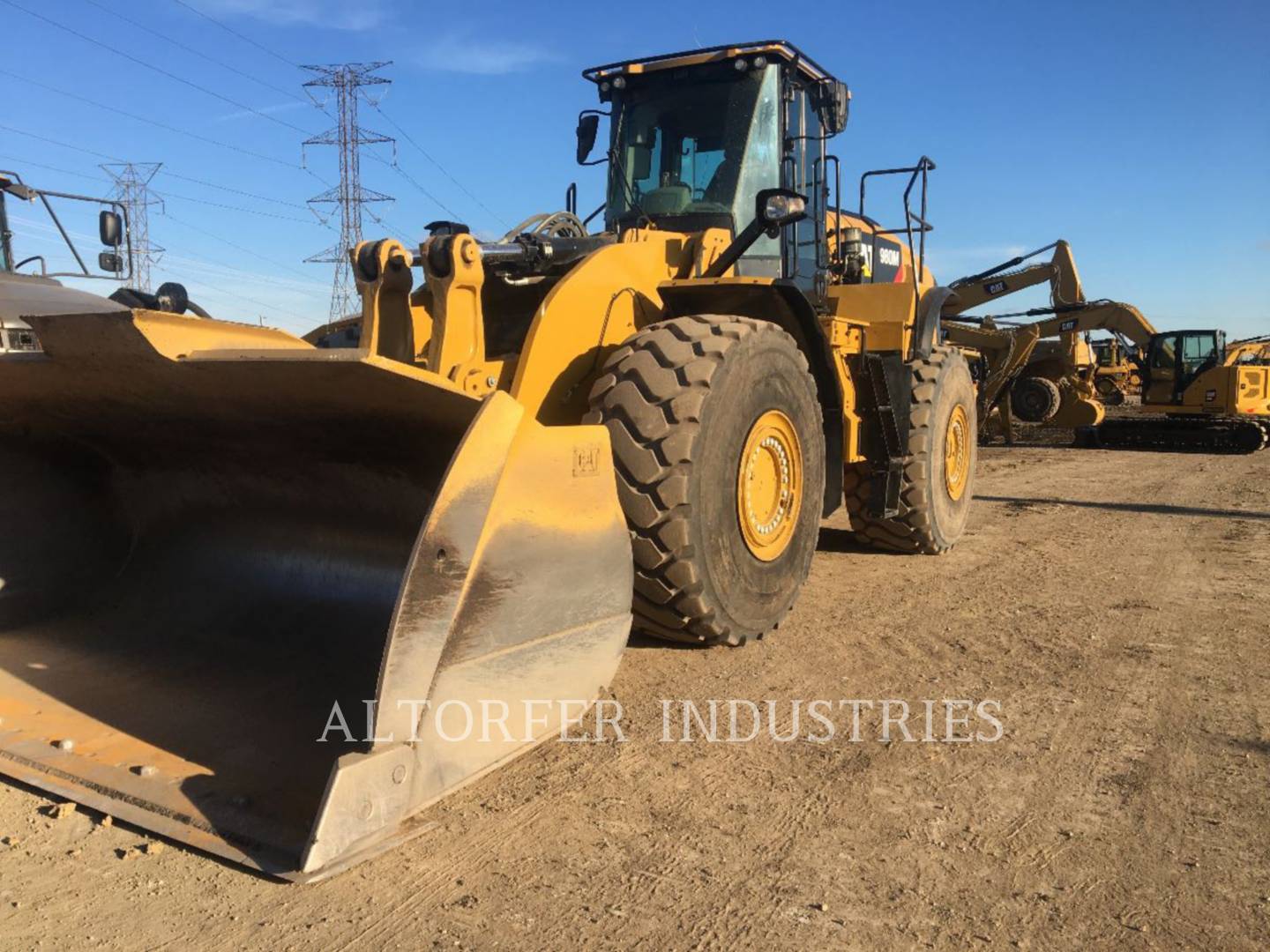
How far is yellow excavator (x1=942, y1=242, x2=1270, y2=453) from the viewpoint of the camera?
1752cm

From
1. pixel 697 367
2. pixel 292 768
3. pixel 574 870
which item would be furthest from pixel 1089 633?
pixel 292 768

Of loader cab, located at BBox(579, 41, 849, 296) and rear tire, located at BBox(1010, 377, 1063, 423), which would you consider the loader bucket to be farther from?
rear tire, located at BBox(1010, 377, 1063, 423)

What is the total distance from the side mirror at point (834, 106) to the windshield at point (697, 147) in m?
0.58

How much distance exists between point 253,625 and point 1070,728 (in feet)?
9.91

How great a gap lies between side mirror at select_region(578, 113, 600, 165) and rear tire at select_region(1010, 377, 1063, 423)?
15.4m

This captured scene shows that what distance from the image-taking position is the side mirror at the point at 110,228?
294 inches

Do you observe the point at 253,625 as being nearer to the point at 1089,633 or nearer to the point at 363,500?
the point at 363,500

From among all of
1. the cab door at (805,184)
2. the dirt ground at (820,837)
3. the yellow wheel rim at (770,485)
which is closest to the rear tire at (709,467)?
the yellow wheel rim at (770,485)

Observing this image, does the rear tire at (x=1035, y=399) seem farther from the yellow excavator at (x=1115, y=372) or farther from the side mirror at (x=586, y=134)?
the side mirror at (x=586, y=134)

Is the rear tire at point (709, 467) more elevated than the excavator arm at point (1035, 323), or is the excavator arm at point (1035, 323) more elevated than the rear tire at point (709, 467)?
the excavator arm at point (1035, 323)

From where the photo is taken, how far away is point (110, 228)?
24.6 feet

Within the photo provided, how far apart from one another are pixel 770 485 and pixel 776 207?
1.28 metres

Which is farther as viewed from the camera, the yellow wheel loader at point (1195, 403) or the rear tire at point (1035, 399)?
the rear tire at point (1035, 399)

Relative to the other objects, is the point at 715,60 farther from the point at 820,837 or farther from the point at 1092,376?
the point at 1092,376
